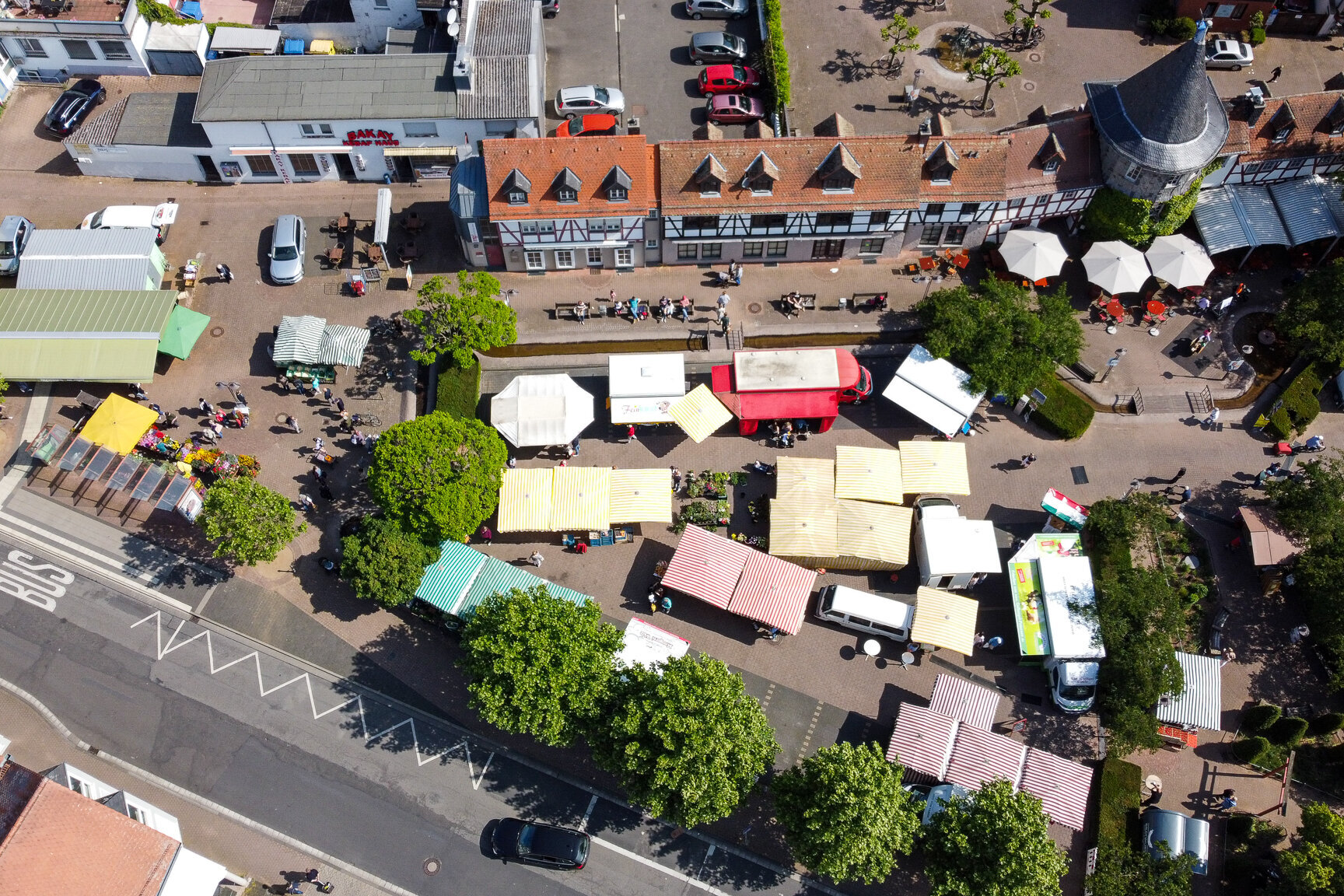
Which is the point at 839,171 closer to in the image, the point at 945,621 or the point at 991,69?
the point at 991,69

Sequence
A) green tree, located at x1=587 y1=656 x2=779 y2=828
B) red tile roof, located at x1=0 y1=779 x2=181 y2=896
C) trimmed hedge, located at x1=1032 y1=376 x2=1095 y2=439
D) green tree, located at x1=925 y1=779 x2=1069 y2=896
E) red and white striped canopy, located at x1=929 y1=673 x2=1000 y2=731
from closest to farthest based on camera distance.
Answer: red tile roof, located at x1=0 y1=779 x2=181 y2=896, green tree, located at x1=925 y1=779 x2=1069 y2=896, green tree, located at x1=587 y1=656 x2=779 y2=828, red and white striped canopy, located at x1=929 y1=673 x2=1000 y2=731, trimmed hedge, located at x1=1032 y1=376 x2=1095 y2=439

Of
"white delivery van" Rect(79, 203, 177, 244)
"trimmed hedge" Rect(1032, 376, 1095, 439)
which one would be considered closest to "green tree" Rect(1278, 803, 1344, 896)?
"trimmed hedge" Rect(1032, 376, 1095, 439)

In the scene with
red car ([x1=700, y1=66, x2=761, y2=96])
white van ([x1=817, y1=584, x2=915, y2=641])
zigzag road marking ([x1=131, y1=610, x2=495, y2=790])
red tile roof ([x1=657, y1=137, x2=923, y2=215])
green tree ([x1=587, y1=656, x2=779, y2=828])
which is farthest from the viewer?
red car ([x1=700, y1=66, x2=761, y2=96])

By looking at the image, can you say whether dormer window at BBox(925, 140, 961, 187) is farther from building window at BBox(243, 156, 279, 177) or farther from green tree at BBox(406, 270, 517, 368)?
building window at BBox(243, 156, 279, 177)

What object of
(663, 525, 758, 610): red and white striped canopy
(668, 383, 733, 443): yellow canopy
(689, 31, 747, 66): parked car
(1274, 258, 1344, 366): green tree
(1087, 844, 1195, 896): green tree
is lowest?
(1087, 844, 1195, 896): green tree

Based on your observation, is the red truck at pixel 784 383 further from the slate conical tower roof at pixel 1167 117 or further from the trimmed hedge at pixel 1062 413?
the slate conical tower roof at pixel 1167 117

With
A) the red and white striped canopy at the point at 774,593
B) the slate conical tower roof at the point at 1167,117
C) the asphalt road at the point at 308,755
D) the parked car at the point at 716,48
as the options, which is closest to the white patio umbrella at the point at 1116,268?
the slate conical tower roof at the point at 1167,117

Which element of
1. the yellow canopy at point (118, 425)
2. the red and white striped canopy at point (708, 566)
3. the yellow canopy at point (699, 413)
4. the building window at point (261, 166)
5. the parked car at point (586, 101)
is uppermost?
the parked car at point (586, 101)
